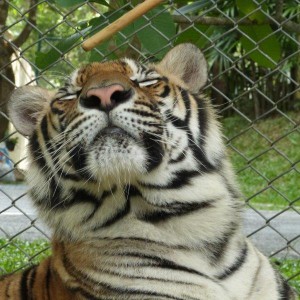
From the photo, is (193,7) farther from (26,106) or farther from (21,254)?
(21,254)

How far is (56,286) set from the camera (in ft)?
8.82

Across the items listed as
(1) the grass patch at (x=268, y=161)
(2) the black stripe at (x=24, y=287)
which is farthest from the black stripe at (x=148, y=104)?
(1) the grass patch at (x=268, y=161)

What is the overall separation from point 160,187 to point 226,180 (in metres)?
0.33

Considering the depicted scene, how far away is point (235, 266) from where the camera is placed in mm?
2760

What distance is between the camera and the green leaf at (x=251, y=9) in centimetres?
327

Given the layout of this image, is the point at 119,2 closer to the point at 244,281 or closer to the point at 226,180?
the point at 226,180

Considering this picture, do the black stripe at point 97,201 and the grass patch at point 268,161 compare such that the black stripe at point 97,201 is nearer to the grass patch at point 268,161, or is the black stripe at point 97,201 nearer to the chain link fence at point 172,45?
the chain link fence at point 172,45

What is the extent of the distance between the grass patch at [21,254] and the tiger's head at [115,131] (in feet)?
4.26

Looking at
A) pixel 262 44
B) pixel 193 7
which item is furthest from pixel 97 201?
pixel 262 44

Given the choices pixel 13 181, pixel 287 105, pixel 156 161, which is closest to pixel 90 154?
pixel 156 161

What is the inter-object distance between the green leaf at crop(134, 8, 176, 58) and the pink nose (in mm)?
779

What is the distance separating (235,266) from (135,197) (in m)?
0.46

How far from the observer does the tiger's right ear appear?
3.00 m

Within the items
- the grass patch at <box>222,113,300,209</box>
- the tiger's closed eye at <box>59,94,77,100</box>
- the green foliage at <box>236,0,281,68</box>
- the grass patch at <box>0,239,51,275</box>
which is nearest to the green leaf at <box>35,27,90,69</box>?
the tiger's closed eye at <box>59,94,77,100</box>
